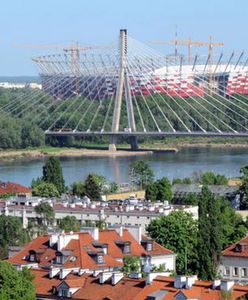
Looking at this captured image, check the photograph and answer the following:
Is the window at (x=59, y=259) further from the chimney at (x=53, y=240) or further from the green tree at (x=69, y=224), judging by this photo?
the green tree at (x=69, y=224)

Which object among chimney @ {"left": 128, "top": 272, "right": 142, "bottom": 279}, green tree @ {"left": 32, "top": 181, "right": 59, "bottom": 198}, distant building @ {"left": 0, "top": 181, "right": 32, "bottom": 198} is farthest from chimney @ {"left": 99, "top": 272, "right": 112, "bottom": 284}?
distant building @ {"left": 0, "top": 181, "right": 32, "bottom": 198}

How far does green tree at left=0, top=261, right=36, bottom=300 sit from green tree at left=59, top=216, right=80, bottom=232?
3497 millimetres

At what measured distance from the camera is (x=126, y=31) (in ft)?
→ 97.4

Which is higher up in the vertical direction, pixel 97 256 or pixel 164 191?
pixel 97 256

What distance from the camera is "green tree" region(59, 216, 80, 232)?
11.3 m

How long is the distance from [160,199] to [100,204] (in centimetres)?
190

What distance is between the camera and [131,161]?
80.1ft

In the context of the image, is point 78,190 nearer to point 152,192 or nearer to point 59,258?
point 152,192

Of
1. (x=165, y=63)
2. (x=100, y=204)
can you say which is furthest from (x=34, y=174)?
(x=165, y=63)

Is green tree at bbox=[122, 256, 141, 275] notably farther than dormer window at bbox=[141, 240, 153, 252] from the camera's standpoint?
No

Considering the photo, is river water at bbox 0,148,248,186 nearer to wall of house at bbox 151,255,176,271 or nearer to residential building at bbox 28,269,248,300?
wall of house at bbox 151,255,176,271

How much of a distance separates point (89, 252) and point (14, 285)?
1.33m

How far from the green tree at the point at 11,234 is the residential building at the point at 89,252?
1.09 meters

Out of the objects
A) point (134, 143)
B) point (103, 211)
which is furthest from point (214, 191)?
point (134, 143)
